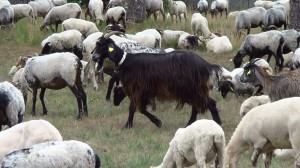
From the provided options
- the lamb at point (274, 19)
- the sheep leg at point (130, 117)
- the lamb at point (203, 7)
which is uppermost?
the sheep leg at point (130, 117)

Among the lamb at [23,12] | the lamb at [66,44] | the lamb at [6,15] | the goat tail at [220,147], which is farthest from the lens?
the lamb at [23,12]

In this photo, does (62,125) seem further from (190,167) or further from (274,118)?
(274,118)

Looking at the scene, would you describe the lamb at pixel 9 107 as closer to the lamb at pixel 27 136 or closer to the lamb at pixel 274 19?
the lamb at pixel 27 136

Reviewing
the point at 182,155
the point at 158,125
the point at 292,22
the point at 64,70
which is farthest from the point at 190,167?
the point at 292,22

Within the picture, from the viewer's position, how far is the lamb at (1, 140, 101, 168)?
670 cm

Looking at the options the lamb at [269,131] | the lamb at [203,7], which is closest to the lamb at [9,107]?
the lamb at [269,131]

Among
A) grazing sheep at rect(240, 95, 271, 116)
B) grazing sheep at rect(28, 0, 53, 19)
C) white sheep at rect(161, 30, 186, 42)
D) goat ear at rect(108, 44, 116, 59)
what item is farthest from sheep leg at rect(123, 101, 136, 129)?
grazing sheep at rect(28, 0, 53, 19)

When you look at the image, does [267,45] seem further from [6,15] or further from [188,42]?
[6,15]

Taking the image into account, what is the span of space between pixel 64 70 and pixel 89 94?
103 inches

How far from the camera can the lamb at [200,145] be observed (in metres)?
7.48

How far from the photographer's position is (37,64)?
40.1 feet

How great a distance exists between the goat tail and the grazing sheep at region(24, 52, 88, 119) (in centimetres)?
484

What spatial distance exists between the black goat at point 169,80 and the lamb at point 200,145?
3.57m

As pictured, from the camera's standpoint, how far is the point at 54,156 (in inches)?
269
